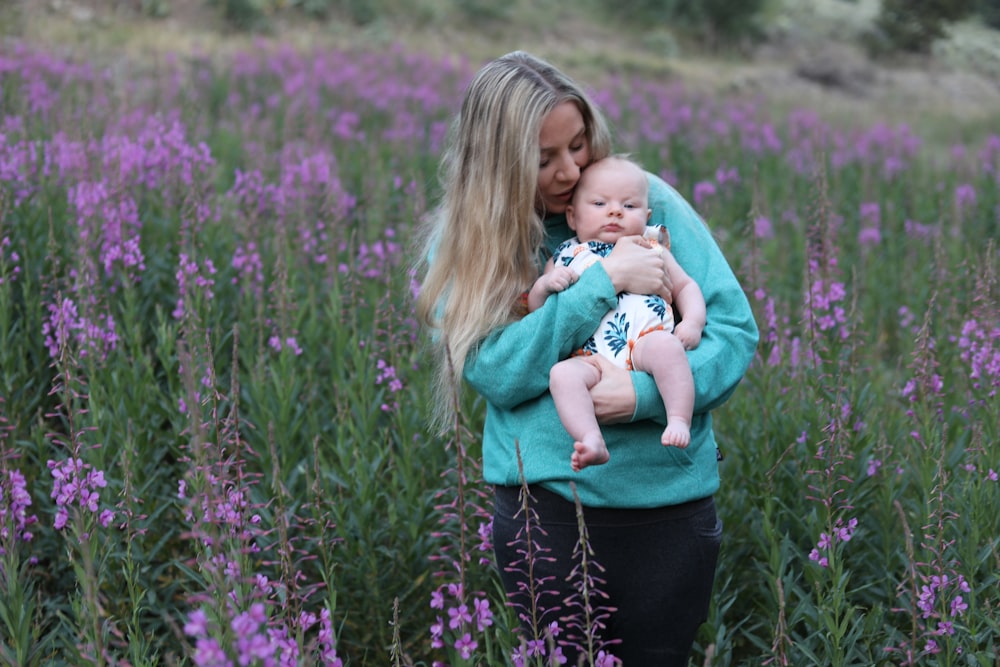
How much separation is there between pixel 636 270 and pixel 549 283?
24 centimetres

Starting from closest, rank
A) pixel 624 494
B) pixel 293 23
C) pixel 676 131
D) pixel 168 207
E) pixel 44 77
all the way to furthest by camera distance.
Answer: pixel 624 494, pixel 168 207, pixel 44 77, pixel 676 131, pixel 293 23

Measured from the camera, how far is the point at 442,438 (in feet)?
12.8

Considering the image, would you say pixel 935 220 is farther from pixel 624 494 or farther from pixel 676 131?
pixel 624 494

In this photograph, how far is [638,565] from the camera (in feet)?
8.09

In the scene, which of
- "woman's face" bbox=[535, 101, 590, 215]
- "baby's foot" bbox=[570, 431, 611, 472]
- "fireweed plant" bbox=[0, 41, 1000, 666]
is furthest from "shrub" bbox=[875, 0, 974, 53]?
"baby's foot" bbox=[570, 431, 611, 472]

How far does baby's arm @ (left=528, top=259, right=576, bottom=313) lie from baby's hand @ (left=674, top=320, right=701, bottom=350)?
0.30 meters

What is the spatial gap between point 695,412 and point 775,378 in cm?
156

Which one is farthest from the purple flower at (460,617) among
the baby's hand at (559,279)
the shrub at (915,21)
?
the shrub at (915,21)

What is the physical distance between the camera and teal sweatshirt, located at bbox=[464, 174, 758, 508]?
2.41m

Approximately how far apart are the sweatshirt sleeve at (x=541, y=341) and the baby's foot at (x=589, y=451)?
0.27 meters

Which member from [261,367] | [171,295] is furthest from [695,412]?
[171,295]

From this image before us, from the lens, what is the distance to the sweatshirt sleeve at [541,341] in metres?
2.42

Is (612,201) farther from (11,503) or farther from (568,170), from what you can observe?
(11,503)

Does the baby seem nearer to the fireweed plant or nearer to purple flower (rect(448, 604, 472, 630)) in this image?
the fireweed plant
